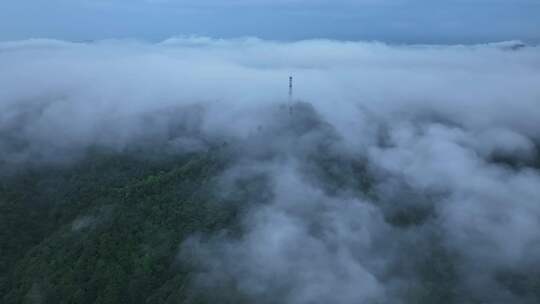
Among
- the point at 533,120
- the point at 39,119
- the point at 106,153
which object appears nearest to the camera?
the point at 106,153

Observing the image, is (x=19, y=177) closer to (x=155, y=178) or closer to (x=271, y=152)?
(x=155, y=178)

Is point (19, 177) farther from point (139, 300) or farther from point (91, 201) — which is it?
point (139, 300)

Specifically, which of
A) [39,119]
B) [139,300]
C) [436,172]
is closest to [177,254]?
[139,300]

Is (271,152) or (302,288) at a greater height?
(271,152)

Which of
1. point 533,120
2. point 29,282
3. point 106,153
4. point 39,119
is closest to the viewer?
point 29,282

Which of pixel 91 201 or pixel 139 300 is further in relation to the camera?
pixel 91 201

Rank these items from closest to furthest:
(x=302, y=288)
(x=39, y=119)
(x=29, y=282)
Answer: (x=302, y=288) < (x=29, y=282) < (x=39, y=119)

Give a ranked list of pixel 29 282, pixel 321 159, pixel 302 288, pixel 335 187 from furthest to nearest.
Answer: pixel 321 159 < pixel 335 187 < pixel 29 282 < pixel 302 288

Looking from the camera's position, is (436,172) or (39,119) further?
(39,119)

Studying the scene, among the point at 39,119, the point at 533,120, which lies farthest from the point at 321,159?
the point at 39,119
